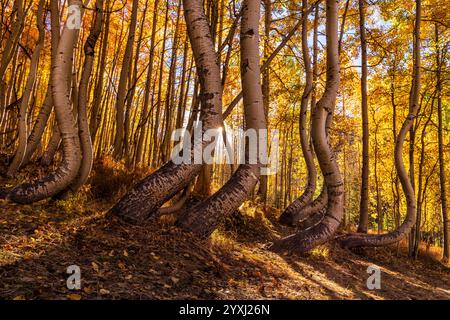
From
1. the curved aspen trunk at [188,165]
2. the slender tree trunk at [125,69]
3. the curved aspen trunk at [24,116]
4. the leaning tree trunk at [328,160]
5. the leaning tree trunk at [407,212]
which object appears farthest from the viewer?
the leaning tree trunk at [407,212]

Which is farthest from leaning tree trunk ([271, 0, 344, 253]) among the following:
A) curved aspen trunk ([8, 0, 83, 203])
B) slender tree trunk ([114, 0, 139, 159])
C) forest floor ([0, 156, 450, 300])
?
slender tree trunk ([114, 0, 139, 159])

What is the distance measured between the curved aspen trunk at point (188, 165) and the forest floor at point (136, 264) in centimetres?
22

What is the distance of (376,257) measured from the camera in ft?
26.0

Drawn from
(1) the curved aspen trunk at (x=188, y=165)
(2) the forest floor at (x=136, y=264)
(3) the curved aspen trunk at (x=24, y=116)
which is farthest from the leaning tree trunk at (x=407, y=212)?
(3) the curved aspen trunk at (x=24, y=116)

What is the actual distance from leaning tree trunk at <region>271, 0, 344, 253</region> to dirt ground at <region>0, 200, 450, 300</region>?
394 mm

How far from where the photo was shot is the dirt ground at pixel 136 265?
2.63 metres

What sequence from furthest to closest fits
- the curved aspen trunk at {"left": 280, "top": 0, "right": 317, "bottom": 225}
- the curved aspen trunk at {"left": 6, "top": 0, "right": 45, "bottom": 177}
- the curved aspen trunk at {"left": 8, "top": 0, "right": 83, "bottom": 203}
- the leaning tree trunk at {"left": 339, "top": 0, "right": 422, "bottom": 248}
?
the curved aspen trunk at {"left": 280, "top": 0, "right": 317, "bottom": 225}
the leaning tree trunk at {"left": 339, "top": 0, "right": 422, "bottom": 248}
the curved aspen trunk at {"left": 6, "top": 0, "right": 45, "bottom": 177}
the curved aspen trunk at {"left": 8, "top": 0, "right": 83, "bottom": 203}

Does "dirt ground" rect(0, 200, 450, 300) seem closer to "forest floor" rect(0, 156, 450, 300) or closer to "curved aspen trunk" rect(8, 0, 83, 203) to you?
"forest floor" rect(0, 156, 450, 300)

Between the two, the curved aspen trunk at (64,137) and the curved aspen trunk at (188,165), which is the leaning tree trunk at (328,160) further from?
the curved aspen trunk at (64,137)

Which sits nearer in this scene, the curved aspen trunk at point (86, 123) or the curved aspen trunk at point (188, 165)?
the curved aspen trunk at point (188, 165)

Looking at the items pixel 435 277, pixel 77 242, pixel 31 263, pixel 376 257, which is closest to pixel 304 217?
pixel 376 257

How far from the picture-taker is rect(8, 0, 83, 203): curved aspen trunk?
4316 mm
